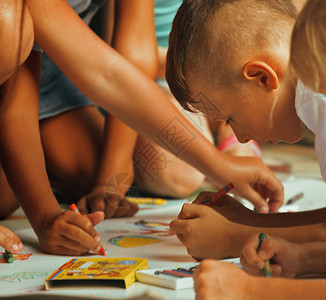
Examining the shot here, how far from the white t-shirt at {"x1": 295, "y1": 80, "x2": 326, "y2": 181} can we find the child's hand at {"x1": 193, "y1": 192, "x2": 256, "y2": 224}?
167mm

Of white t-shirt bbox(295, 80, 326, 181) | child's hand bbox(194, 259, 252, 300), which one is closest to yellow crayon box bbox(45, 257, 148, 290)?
child's hand bbox(194, 259, 252, 300)

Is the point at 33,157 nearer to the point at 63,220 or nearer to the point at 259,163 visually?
the point at 63,220

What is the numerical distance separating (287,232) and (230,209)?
0.14 metres

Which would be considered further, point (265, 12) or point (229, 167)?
point (229, 167)

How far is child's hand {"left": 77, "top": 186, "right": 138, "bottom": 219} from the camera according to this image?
100cm

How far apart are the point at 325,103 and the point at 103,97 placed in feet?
1.41

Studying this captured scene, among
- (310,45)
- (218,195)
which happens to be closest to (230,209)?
(218,195)

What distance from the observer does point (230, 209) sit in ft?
2.60

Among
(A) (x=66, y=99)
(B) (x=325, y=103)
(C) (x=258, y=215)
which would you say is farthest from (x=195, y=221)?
(A) (x=66, y=99)

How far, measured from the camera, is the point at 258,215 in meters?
0.78

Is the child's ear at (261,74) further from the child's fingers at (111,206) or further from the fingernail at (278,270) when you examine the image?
the child's fingers at (111,206)

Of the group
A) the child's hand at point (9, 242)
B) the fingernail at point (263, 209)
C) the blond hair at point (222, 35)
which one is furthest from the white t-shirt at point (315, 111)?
the child's hand at point (9, 242)

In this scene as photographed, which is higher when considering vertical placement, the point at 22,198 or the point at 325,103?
the point at 325,103

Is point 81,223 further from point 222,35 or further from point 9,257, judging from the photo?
point 222,35
